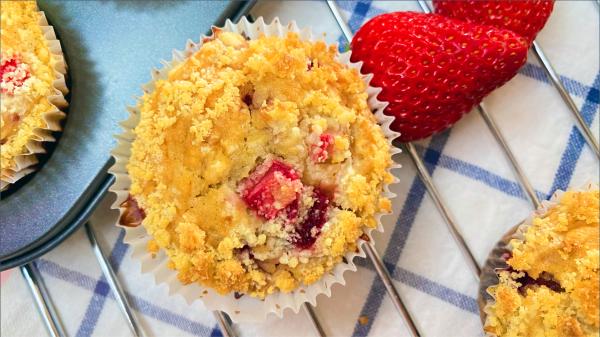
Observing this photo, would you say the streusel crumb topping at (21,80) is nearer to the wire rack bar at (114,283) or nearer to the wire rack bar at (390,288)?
the wire rack bar at (114,283)

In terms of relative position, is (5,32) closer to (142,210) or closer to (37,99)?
(37,99)

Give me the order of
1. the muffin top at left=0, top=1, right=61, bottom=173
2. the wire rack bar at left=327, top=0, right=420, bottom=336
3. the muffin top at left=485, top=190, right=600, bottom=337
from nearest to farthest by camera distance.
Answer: the muffin top at left=485, top=190, right=600, bottom=337 → the muffin top at left=0, top=1, right=61, bottom=173 → the wire rack bar at left=327, top=0, right=420, bottom=336

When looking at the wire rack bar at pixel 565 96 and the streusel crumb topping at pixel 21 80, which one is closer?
the streusel crumb topping at pixel 21 80

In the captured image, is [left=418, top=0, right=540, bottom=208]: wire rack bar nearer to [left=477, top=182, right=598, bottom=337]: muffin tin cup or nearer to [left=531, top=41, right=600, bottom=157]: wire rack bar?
[left=477, top=182, right=598, bottom=337]: muffin tin cup

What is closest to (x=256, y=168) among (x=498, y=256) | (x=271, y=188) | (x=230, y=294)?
(x=271, y=188)

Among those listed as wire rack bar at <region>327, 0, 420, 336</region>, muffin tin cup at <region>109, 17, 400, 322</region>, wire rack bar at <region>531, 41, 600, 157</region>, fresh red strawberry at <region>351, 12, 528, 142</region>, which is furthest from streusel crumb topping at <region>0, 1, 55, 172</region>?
wire rack bar at <region>531, 41, 600, 157</region>

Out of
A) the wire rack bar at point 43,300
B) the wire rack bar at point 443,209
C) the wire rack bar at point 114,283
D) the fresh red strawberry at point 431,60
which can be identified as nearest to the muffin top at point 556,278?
the wire rack bar at point 443,209
